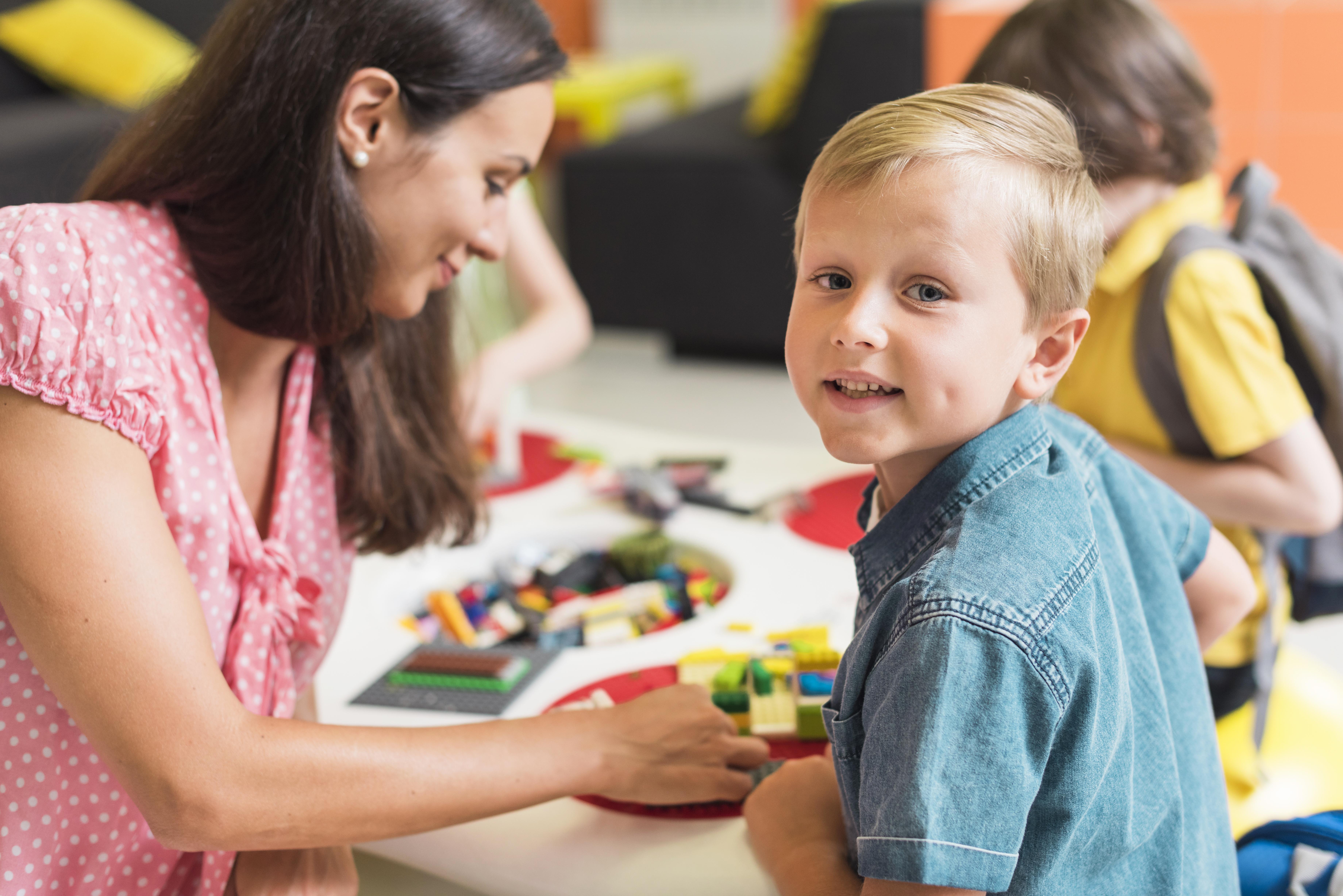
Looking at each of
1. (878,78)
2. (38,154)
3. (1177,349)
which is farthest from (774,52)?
(1177,349)

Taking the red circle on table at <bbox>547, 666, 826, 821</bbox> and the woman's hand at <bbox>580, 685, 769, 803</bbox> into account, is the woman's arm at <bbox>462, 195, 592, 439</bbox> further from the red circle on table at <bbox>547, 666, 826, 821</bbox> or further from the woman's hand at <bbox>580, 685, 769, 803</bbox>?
the woman's hand at <bbox>580, 685, 769, 803</bbox>

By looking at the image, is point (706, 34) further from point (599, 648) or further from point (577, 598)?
point (599, 648)

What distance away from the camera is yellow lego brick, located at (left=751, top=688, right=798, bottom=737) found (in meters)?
0.94

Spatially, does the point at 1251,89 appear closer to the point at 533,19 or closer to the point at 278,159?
the point at 533,19

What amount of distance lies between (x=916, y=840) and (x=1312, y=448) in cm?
75

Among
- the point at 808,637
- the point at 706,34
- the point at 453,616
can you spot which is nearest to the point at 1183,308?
the point at 808,637

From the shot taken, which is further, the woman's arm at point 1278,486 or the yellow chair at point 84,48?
the yellow chair at point 84,48

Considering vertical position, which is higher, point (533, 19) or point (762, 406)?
point (533, 19)

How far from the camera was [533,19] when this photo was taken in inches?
37.0

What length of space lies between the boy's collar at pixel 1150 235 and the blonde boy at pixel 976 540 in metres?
0.50

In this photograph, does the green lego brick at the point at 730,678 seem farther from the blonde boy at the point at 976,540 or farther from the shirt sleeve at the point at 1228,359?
the shirt sleeve at the point at 1228,359

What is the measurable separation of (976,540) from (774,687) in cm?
39

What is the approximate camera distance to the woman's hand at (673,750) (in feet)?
2.81

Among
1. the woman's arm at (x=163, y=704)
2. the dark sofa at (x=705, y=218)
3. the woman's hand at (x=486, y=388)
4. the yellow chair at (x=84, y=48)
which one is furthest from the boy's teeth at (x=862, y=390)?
the yellow chair at (x=84, y=48)
